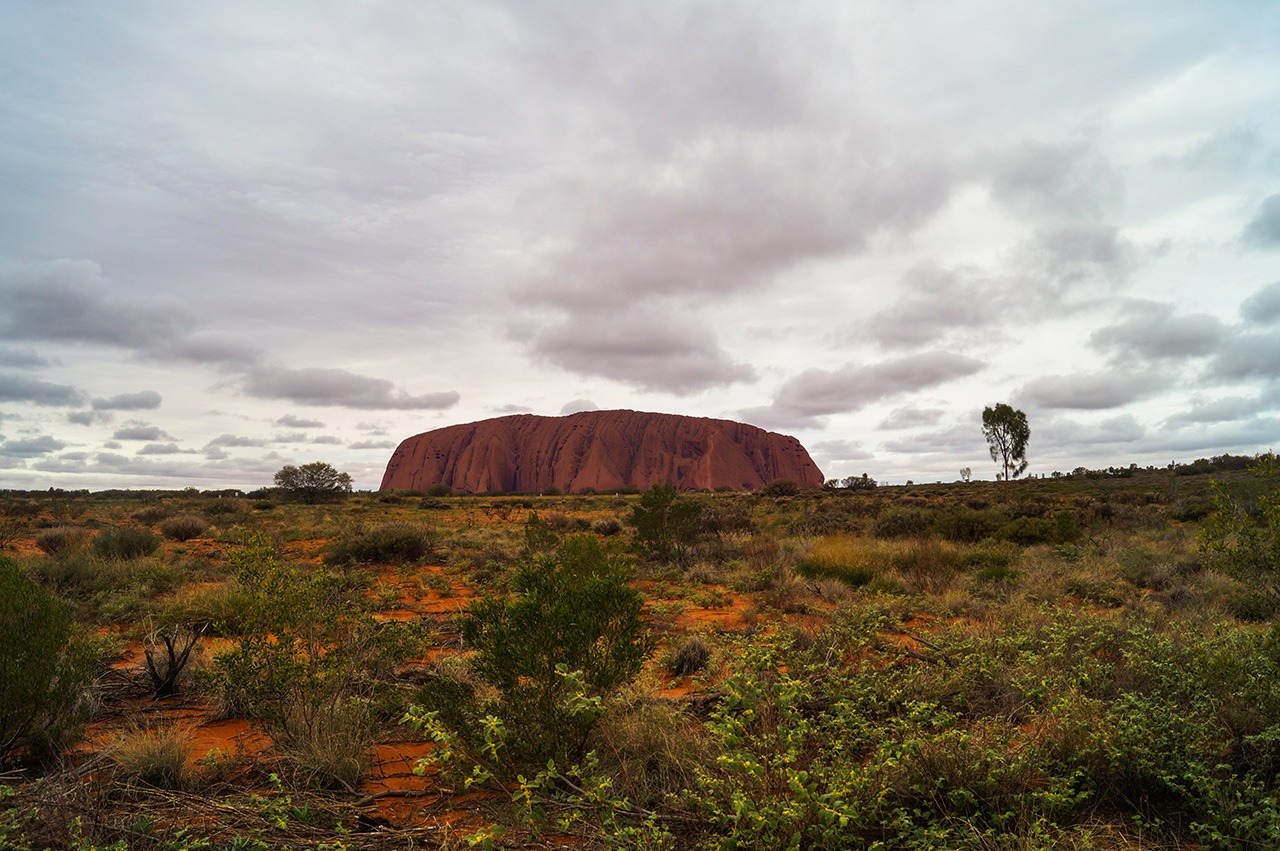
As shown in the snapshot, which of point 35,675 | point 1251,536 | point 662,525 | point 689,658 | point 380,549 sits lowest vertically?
point 689,658

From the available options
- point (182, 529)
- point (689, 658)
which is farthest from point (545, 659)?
point (182, 529)

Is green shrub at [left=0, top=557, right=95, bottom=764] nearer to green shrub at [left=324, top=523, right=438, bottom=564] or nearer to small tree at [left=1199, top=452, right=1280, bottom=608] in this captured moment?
small tree at [left=1199, top=452, right=1280, bottom=608]

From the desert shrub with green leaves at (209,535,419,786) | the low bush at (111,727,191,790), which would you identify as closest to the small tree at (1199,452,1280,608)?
the desert shrub with green leaves at (209,535,419,786)

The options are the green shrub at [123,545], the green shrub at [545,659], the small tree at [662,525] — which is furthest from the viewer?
the small tree at [662,525]

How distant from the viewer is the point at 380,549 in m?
16.2

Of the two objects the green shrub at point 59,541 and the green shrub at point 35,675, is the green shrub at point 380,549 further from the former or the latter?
the green shrub at point 35,675

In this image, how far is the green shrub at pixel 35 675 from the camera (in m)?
4.21

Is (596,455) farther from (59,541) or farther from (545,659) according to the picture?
(545,659)

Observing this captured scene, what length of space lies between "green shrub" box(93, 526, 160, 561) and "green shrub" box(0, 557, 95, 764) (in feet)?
39.8

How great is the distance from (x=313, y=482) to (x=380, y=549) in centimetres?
3823

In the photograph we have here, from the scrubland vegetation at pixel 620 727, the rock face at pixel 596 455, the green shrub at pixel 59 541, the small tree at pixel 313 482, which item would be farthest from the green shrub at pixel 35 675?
the rock face at pixel 596 455

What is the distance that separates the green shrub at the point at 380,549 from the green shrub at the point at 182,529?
7.45 meters

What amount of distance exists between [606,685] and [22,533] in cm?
2560

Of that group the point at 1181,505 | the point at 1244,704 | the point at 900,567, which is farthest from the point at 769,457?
the point at 1244,704
